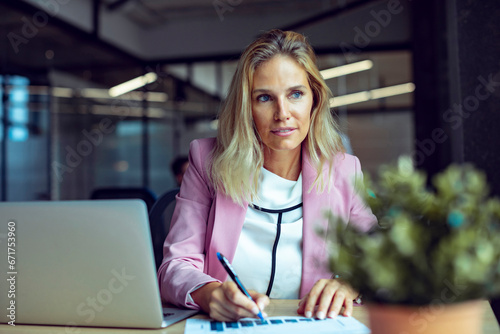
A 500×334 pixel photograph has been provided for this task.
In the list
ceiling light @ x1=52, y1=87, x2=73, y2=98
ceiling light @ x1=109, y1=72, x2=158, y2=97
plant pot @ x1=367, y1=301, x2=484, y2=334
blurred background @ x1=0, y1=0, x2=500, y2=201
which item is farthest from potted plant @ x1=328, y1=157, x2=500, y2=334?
ceiling light @ x1=109, y1=72, x2=158, y2=97

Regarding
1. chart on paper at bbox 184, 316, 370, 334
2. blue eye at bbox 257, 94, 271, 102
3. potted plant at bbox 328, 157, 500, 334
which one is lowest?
chart on paper at bbox 184, 316, 370, 334

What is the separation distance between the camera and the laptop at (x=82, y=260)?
943 millimetres

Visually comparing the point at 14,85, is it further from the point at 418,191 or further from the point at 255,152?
the point at 418,191

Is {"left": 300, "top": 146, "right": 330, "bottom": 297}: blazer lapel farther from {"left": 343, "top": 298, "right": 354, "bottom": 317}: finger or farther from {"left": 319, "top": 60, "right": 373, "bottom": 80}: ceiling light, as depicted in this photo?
{"left": 319, "top": 60, "right": 373, "bottom": 80}: ceiling light

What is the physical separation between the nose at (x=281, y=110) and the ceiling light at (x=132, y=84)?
19.6 feet

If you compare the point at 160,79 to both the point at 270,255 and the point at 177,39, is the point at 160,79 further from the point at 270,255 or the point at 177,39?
the point at 270,255

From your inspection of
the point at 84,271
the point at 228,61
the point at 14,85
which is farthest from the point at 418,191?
the point at 228,61

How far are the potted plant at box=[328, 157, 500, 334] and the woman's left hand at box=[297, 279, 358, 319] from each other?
0.48m

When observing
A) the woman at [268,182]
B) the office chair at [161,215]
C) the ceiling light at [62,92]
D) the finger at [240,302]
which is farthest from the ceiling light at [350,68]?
the finger at [240,302]

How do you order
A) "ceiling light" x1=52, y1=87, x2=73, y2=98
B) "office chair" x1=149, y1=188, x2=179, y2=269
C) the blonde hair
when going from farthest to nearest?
1. "ceiling light" x1=52, y1=87, x2=73, y2=98
2. "office chair" x1=149, y1=188, x2=179, y2=269
3. the blonde hair

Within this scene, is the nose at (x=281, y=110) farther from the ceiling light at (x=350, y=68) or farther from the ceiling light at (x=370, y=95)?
the ceiling light at (x=370, y=95)

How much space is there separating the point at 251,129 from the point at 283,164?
Answer: 180 mm

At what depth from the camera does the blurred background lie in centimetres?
510

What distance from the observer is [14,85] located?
5.27 metres
